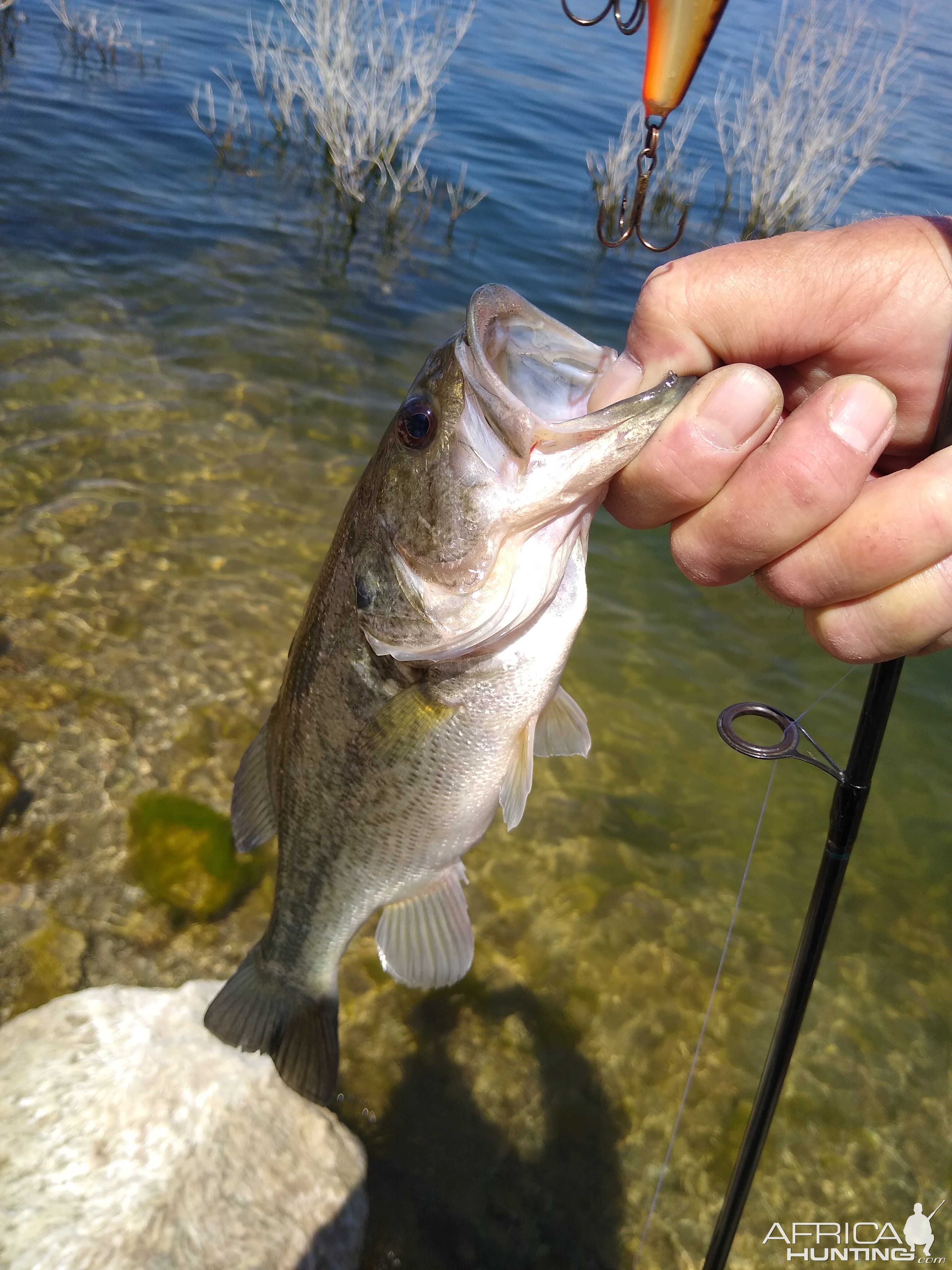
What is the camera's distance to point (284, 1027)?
8.80 feet

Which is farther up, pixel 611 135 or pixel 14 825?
pixel 611 135

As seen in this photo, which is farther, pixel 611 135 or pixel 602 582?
pixel 611 135

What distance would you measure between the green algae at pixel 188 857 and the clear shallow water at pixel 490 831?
0.07 m

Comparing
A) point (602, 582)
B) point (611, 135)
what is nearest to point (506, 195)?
point (611, 135)

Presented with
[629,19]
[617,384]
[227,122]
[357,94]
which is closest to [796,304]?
[617,384]

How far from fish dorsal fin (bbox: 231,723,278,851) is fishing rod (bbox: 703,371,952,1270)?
4.42ft

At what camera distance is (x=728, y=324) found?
192cm

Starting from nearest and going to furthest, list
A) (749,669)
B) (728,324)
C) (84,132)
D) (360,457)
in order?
(728,324) → (749,669) → (360,457) → (84,132)

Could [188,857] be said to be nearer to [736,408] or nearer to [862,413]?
[736,408]

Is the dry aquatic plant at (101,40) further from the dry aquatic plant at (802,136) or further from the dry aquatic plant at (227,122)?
the dry aquatic plant at (802,136)

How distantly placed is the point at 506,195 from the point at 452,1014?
13122 millimetres

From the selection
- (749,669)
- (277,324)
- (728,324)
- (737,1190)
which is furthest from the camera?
(277,324)

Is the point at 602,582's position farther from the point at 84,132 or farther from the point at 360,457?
the point at 84,132

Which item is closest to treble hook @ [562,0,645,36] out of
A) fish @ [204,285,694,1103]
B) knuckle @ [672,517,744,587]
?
fish @ [204,285,694,1103]
